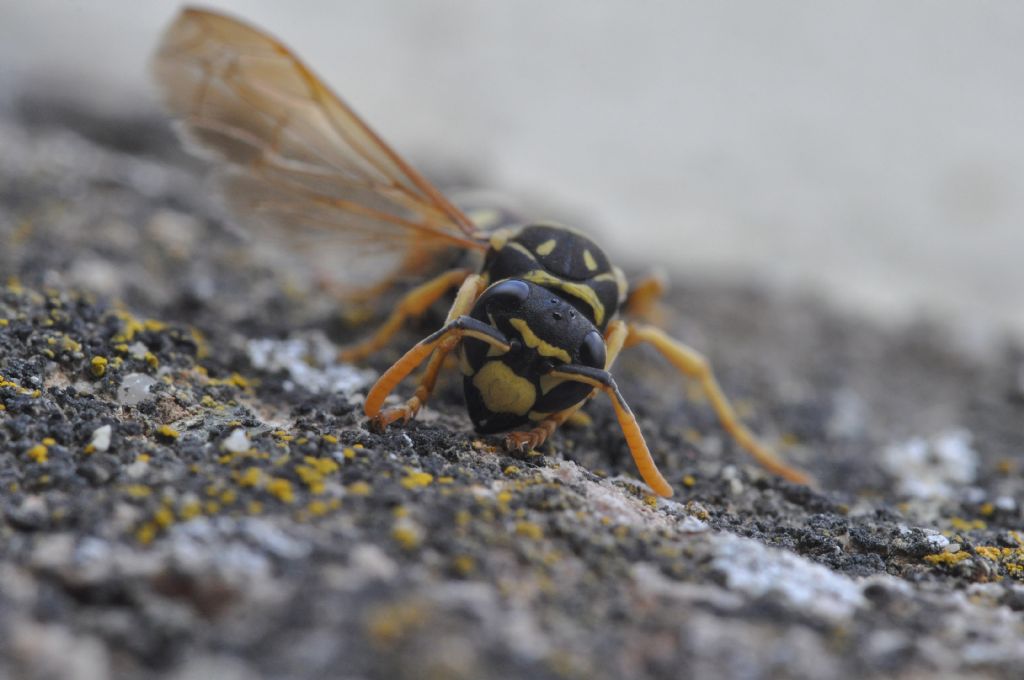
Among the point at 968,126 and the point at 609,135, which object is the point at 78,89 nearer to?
the point at 609,135

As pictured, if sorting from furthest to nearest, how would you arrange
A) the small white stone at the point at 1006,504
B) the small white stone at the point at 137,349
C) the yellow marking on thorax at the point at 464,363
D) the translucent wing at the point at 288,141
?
1. the translucent wing at the point at 288,141
2. the small white stone at the point at 1006,504
3. the small white stone at the point at 137,349
4. the yellow marking on thorax at the point at 464,363

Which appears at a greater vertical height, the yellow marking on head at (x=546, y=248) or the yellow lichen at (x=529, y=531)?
the yellow marking on head at (x=546, y=248)

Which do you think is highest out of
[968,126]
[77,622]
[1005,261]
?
[968,126]

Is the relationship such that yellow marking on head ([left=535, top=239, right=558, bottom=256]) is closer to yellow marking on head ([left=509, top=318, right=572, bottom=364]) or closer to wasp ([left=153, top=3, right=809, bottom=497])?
wasp ([left=153, top=3, right=809, bottom=497])

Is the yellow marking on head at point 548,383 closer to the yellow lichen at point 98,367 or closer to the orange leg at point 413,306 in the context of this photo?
the orange leg at point 413,306

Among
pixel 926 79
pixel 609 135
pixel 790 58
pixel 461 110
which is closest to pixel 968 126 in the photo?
pixel 926 79

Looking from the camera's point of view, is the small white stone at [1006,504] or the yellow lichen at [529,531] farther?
the small white stone at [1006,504]

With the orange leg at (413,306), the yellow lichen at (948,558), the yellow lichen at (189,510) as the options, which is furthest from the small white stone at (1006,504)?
the yellow lichen at (189,510)

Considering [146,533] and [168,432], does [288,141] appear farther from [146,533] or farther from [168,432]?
[146,533]
